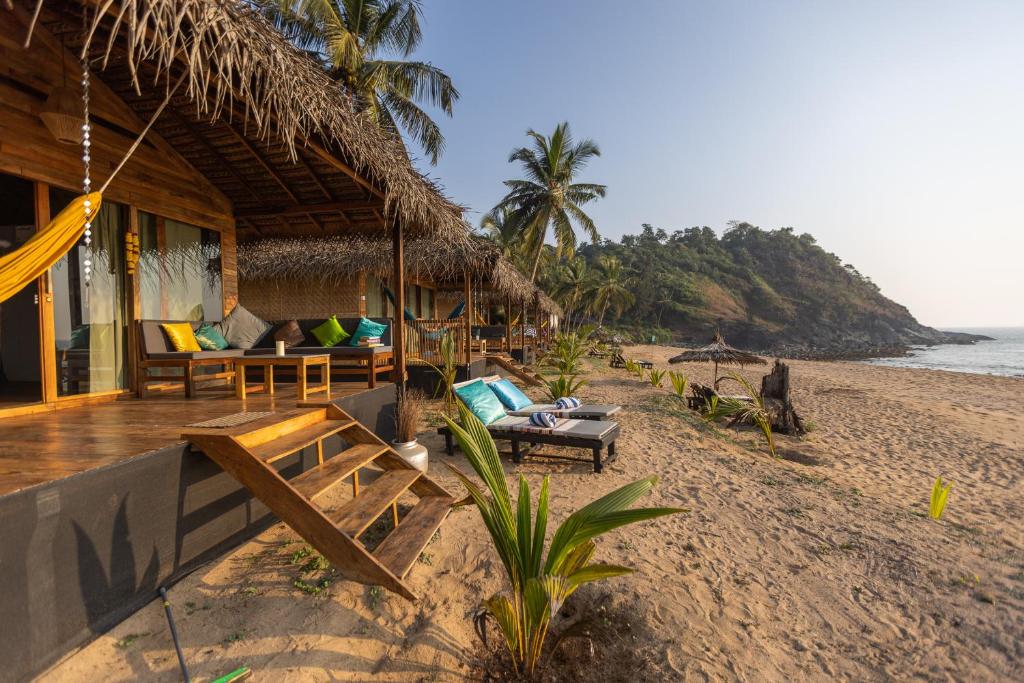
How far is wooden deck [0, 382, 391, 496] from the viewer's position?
217cm

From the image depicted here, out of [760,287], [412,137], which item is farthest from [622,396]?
[760,287]

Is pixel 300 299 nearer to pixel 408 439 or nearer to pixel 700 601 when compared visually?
pixel 408 439

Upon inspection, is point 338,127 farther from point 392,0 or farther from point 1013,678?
point 392,0

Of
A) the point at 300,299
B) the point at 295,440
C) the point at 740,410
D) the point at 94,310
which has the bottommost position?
the point at 740,410

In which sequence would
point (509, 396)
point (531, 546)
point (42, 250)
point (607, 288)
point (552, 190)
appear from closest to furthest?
point (531, 546), point (42, 250), point (509, 396), point (552, 190), point (607, 288)

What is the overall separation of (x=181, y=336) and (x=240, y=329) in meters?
1.05

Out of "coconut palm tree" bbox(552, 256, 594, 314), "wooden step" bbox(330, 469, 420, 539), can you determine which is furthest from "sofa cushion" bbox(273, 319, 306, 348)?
"coconut palm tree" bbox(552, 256, 594, 314)

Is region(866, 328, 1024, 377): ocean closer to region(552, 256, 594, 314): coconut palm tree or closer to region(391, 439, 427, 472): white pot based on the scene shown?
region(552, 256, 594, 314): coconut palm tree

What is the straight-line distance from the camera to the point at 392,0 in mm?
12547

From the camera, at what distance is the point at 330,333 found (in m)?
6.68

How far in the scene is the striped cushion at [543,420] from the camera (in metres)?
4.66

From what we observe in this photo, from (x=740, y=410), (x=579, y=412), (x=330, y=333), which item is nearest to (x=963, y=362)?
(x=740, y=410)

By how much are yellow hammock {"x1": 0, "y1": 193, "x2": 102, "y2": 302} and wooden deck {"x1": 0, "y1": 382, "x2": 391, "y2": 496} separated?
825 millimetres

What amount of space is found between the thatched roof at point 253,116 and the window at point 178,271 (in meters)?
0.66
